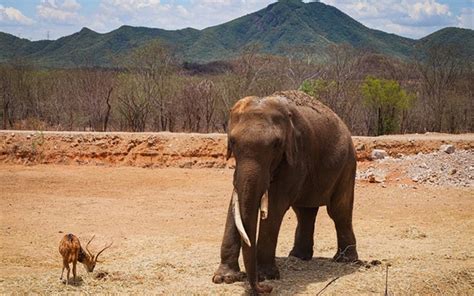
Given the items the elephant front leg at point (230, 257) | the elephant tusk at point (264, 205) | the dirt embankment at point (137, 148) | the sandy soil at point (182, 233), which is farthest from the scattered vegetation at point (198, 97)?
the elephant tusk at point (264, 205)

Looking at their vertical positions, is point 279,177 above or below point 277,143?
below

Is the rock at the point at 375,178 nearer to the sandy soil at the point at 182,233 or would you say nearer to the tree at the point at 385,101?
the sandy soil at the point at 182,233

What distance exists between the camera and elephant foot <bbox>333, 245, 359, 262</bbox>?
10.3 metres

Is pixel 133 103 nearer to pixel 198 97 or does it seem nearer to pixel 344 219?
pixel 198 97

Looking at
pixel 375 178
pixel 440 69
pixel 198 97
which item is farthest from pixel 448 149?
pixel 440 69

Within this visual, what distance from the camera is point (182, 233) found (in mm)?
15000

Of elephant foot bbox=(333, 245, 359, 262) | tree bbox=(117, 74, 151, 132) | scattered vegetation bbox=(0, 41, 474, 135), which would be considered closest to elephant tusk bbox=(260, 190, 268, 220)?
elephant foot bbox=(333, 245, 359, 262)

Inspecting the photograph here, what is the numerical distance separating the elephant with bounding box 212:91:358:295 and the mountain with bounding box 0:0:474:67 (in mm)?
119217

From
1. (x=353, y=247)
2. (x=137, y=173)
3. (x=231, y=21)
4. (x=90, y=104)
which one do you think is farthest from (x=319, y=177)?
(x=231, y=21)

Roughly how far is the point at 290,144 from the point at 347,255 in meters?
2.75

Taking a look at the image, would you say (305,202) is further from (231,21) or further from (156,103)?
(231,21)

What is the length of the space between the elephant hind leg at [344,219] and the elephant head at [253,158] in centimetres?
222

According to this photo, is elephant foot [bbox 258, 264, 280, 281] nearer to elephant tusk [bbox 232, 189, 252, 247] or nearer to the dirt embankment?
elephant tusk [bbox 232, 189, 252, 247]

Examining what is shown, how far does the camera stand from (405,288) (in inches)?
341
